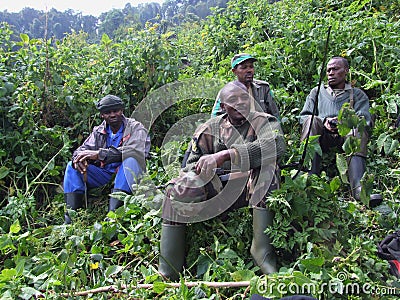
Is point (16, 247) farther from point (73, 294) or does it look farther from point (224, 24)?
point (224, 24)

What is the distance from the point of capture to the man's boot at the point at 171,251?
3006mm

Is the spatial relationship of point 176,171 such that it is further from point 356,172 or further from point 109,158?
point 356,172

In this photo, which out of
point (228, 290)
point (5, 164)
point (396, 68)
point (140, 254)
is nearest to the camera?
point (228, 290)

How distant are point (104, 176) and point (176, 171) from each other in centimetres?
79

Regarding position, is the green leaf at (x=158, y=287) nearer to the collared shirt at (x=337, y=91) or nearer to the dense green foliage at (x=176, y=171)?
the dense green foliage at (x=176, y=171)

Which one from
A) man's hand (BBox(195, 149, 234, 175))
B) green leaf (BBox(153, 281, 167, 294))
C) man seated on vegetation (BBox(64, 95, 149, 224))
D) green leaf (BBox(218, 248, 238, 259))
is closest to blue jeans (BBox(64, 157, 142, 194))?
man seated on vegetation (BBox(64, 95, 149, 224))

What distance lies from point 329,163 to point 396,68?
71.4 inches

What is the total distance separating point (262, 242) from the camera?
9.59 feet

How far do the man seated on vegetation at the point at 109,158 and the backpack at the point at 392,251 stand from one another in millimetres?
2132

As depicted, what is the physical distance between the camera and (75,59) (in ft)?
21.0

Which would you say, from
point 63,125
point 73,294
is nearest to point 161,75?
point 63,125

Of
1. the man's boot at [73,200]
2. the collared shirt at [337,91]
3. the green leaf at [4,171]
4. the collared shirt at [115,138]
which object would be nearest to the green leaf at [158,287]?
the man's boot at [73,200]
